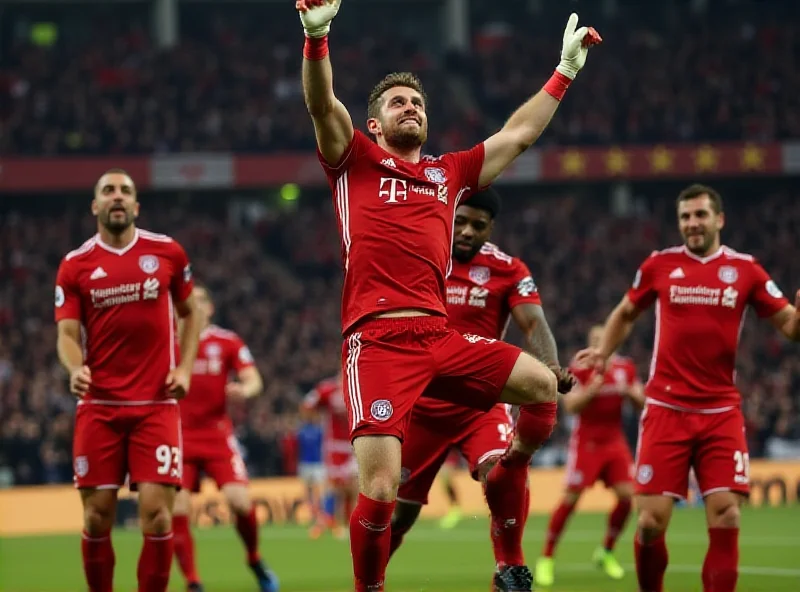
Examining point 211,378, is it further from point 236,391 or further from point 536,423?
point 536,423

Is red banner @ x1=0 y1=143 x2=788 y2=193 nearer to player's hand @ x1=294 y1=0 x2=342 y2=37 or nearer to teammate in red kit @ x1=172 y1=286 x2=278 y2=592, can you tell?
teammate in red kit @ x1=172 y1=286 x2=278 y2=592

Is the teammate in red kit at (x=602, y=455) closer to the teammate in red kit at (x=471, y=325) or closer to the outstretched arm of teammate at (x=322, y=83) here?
the teammate in red kit at (x=471, y=325)

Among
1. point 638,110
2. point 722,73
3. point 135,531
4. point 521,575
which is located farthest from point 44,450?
point 722,73

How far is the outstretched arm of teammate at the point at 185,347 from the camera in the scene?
959cm

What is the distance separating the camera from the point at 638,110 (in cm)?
4191

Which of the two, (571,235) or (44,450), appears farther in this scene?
(571,235)

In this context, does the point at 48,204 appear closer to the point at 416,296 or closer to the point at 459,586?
the point at 459,586

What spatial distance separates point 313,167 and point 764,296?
30.4 metres

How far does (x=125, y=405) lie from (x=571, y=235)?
3135 cm

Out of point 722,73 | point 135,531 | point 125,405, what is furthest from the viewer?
point 722,73

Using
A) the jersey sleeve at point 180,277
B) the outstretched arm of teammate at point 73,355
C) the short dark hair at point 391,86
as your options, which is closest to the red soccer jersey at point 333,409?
the jersey sleeve at point 180,277

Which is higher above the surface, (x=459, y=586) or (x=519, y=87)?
(x=519, y=87)

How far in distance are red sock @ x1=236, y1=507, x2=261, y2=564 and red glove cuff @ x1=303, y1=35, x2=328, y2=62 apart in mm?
6777

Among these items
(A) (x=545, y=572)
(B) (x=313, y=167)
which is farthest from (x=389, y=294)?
(B) (x=313, y=167)
